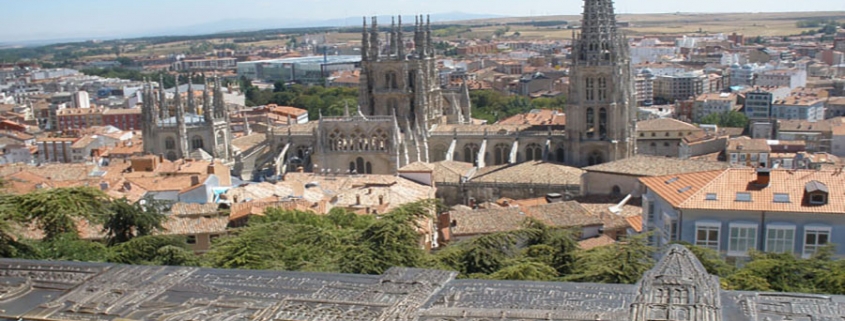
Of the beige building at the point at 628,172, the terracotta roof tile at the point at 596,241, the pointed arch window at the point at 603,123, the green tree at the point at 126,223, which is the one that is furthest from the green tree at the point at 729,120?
the green tree at the point at 126,223

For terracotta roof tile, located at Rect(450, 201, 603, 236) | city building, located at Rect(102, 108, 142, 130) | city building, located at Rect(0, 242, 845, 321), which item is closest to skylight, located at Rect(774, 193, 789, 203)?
terracotta roof tile, located at Rect(450, 201, 603, 236)

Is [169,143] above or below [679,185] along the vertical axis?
below

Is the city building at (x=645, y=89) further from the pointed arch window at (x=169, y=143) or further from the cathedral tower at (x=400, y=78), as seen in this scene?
the pointed arch window at (x=169, y=143)

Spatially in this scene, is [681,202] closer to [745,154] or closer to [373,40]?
[373,40]

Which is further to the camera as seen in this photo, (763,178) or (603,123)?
(603,123)

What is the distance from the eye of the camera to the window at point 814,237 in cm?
1667

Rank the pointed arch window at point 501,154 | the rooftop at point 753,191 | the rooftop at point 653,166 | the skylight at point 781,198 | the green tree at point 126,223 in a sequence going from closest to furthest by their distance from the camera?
the green tree at point 126,223 < the rooftop at point 753,191 < the skylight at point 781,198 < the rooftop at point 653,166 < the pointed arch window at point 501,154

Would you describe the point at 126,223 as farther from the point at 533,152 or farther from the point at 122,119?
the point at 122,119

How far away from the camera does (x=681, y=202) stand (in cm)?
1750

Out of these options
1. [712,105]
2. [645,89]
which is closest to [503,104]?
[712,105]

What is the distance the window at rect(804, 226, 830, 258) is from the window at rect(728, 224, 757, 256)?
2.95 feet

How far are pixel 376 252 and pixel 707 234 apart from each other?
265 inches

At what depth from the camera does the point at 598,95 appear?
38812mm

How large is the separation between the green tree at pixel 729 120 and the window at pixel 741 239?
2098 inches
